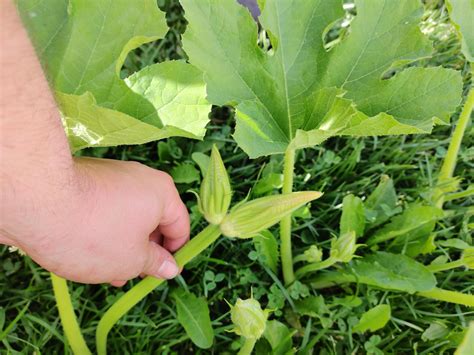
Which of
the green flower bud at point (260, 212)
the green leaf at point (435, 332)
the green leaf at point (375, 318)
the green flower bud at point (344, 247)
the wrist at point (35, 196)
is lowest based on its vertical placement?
the green leaf at point (435, 332)

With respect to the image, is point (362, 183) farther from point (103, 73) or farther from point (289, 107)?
point (103, 73)

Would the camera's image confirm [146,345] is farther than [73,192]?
Yes

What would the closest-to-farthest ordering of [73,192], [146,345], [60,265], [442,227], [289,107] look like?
[73,192] < [60,265] < [289,107] < [146,345] < [442,227]

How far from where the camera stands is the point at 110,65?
4.22 feet

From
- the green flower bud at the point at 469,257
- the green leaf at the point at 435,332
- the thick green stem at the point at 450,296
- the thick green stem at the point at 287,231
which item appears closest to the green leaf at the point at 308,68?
the thick green stem at the point at 287,231

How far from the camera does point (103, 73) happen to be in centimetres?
129

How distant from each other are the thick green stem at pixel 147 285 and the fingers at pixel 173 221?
0.07m

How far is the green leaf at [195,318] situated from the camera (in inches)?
58.4

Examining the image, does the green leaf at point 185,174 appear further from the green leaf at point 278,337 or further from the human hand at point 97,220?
the green leaf at point 278,337

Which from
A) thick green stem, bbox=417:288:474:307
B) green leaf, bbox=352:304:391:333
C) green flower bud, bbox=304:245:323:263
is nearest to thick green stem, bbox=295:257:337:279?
green flower bud, bbox=304:245:323:263

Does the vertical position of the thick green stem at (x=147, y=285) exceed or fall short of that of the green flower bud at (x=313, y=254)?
it exceeds it

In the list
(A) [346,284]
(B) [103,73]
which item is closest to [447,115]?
(A) [346,284]

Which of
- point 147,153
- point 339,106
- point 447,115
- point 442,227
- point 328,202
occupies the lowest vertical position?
point 442,227

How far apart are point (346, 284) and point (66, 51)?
0.94m
